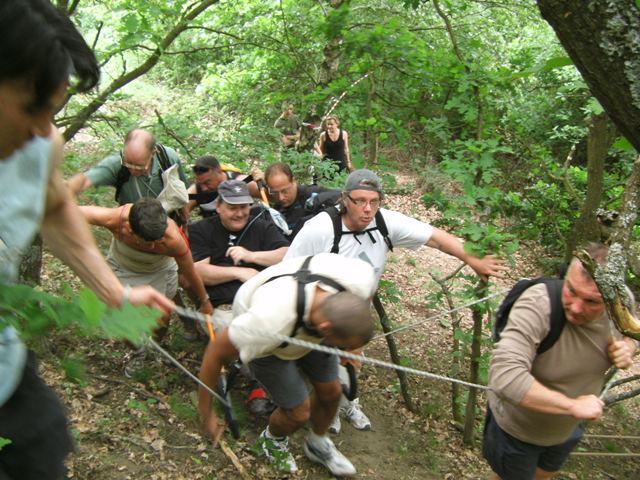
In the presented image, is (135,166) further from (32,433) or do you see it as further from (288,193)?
(32,433)

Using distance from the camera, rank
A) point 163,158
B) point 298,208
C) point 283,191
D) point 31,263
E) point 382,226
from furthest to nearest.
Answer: point 298,208 < point 283,191 < point 163,158 < point 382,226 < point 31,263

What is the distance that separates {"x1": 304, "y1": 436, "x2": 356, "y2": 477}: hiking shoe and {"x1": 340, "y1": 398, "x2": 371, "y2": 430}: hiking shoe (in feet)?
2.31

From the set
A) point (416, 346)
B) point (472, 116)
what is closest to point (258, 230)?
point (472, 116)

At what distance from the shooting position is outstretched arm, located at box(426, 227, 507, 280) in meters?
3.91

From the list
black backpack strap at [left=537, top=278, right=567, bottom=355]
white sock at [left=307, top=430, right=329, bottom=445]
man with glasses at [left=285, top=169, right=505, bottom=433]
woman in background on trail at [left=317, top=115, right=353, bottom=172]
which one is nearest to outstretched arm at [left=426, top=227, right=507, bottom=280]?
man with glasses at [left=285, top=169, right=505, bottom=433]

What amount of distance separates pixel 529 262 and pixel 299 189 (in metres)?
6.10

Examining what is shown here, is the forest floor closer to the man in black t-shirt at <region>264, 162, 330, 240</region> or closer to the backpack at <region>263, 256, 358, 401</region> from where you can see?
the backpack at <region>263, 256, 358, 401</region>

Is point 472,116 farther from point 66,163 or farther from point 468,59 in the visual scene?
point 66,163

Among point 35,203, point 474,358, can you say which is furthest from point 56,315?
point 474,358

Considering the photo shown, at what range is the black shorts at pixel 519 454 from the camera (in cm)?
329

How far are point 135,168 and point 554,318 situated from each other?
3.51 metres

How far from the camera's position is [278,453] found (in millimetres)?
3994

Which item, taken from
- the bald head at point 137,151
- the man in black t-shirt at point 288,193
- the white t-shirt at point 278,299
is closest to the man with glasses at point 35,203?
the white t-shirt at point 278,299

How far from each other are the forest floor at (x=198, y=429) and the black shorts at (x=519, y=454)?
1204 millimetres
